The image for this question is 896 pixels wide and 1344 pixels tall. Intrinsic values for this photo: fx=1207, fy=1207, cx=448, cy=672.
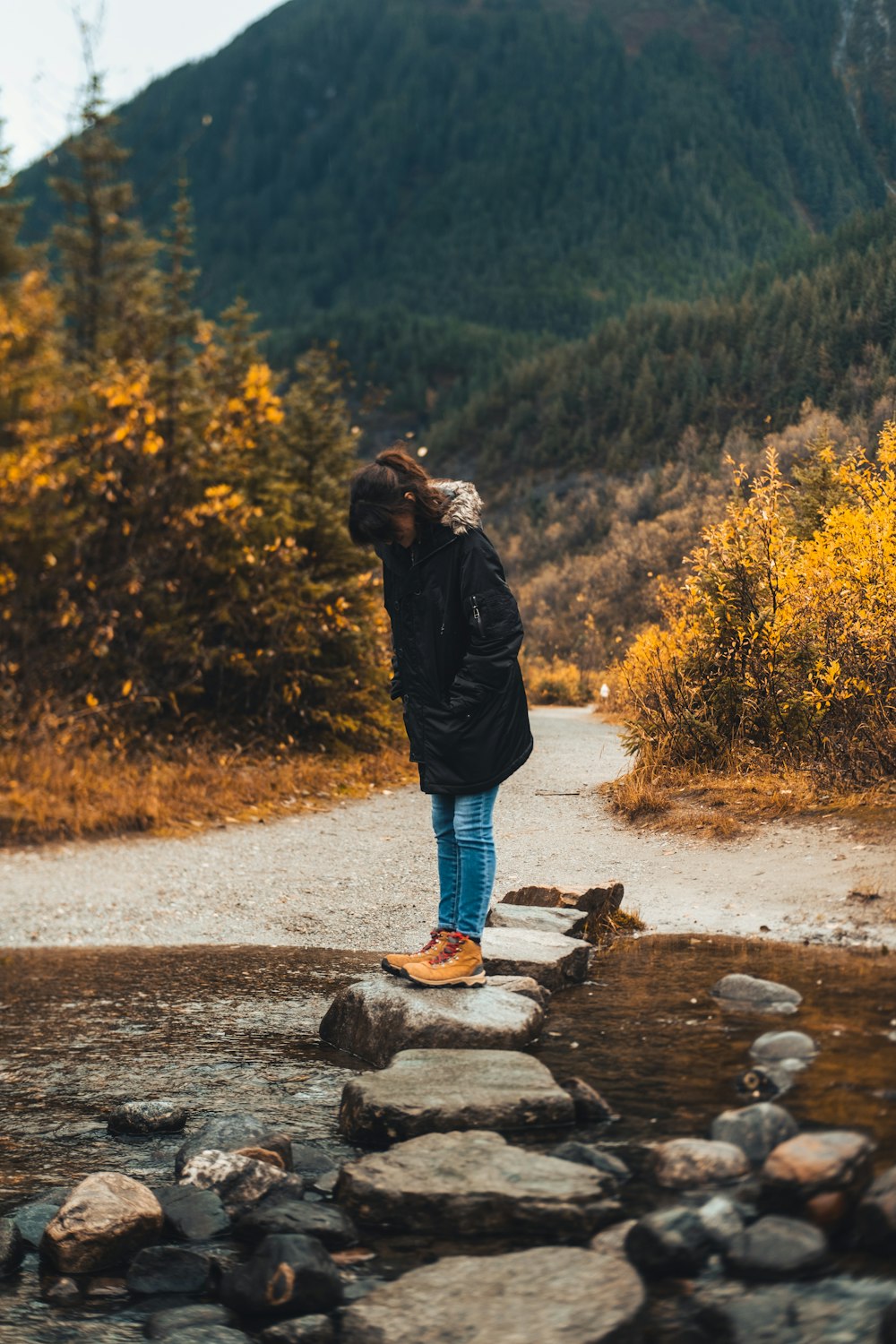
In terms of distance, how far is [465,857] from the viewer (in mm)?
4871

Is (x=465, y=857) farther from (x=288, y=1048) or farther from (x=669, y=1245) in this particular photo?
(x=669, y=1245)

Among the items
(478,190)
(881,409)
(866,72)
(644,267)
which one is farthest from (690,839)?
(478,190)

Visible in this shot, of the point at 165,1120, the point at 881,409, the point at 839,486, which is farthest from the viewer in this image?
the point at 881,409

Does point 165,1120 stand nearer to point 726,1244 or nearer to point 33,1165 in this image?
point 33,1165

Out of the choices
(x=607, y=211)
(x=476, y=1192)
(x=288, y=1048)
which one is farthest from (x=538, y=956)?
(x=607, y=211)

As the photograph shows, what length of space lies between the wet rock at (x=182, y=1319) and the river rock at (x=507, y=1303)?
14.2 inches

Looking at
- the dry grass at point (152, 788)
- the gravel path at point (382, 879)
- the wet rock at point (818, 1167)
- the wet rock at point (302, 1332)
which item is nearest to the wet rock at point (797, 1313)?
the wet rock at point (818, 1167)

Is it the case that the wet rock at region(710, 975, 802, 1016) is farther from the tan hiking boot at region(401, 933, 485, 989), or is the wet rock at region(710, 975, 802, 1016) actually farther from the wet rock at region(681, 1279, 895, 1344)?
the wet rock at region(681, 1279, 895, 1344)

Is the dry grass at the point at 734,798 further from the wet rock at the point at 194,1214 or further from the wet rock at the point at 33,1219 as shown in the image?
the wet rock at the point at 33,1219

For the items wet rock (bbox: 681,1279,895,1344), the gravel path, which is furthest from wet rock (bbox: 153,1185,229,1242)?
the gravel path

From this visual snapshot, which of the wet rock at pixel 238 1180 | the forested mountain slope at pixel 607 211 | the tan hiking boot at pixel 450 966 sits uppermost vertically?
the forested mountain slope at pixel 607 211

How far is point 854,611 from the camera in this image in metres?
9.41

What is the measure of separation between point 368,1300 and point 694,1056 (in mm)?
1833

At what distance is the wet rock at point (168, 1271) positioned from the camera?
3213 millimetres
